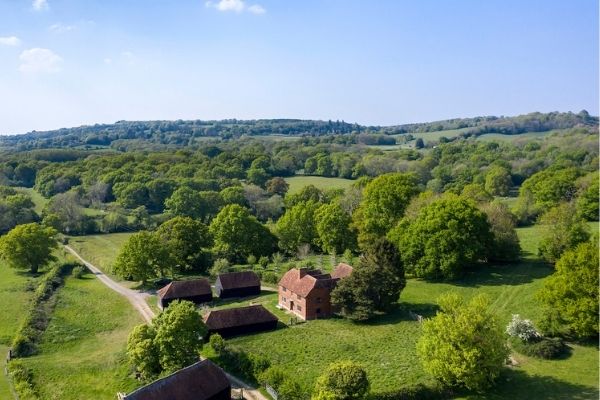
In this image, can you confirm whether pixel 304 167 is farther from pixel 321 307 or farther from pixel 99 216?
pixel 321 307

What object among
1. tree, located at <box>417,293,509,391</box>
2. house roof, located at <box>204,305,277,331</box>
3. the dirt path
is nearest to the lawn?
the dirt path

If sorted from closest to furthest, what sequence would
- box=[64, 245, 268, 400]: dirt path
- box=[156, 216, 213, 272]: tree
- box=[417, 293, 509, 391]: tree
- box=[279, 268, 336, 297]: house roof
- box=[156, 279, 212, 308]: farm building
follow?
box=[417, 293, 509, 391]: tree, box=[64, 245, 268, 400]: dirt path, box=[279, 268, 336, 297]: house roof, box=[156, 279, 212, 308]: farm building, box=[156, 216, 213, 272]: tree

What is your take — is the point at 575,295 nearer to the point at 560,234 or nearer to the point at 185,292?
the point at 560,234

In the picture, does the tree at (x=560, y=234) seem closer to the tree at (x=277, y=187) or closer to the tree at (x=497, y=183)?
the tree at (x=497, y=183)

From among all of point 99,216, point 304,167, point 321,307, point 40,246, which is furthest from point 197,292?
point 304,167

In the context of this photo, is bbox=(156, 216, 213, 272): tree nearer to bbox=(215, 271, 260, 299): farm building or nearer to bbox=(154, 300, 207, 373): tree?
bbox=(215, 271, 260, 299): farm building

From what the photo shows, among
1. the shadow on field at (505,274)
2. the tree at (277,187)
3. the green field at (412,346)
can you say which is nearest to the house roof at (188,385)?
the green field at (412,346)

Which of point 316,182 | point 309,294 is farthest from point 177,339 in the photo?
point 316,182
